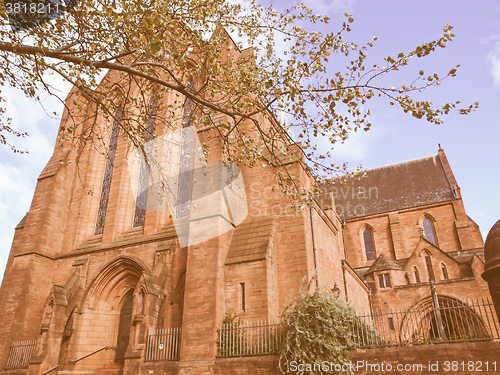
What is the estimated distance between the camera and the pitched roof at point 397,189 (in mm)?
28109

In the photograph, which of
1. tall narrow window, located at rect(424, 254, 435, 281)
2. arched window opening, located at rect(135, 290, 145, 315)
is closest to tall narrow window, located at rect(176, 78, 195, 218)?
arched window opening, located at rect(135, 290, 145, 315)

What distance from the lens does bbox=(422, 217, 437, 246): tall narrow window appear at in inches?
1043

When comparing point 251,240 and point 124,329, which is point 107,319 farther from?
point 251,240

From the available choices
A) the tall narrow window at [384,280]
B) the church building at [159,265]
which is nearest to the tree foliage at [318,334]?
the church building at [159,265]

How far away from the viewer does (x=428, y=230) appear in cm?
2677

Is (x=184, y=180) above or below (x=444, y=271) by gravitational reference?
above

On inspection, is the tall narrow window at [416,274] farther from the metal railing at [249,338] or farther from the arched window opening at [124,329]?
the arched window opening at [124,329]

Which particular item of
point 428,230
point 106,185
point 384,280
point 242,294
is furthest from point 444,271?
point 106,185

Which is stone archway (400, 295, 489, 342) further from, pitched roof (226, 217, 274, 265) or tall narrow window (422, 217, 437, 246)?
tall narrow window (422, 217, 437, 246)

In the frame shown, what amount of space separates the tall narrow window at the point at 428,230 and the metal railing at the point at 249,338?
19784 mm

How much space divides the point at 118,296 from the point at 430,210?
21.6 metres

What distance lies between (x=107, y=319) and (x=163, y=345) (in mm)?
4290

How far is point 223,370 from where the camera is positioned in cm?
988

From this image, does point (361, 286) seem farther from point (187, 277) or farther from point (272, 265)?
point (187, 277)
